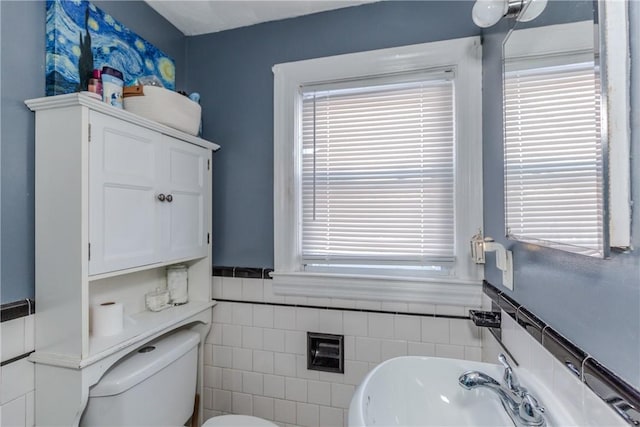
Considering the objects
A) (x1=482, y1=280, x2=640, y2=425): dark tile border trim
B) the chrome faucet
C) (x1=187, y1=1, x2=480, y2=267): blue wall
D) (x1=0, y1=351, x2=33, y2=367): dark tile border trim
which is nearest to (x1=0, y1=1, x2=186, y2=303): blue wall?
(x1=0, y1=351, x2=33, y2=367): dark tile border trim

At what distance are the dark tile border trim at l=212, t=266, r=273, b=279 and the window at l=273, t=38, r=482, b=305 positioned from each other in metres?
0.08

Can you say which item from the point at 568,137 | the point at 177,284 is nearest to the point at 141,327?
the point at 177,284

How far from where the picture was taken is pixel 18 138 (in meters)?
1.05

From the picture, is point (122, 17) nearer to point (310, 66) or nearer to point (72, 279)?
point (310, 66)

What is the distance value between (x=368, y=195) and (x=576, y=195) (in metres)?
0.97

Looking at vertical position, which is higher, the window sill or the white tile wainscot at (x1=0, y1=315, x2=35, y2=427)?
the window sill

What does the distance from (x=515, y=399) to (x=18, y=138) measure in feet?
5.38

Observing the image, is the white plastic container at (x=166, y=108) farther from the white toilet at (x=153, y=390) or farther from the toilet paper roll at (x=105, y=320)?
the white toilet at (x=153, y=390)

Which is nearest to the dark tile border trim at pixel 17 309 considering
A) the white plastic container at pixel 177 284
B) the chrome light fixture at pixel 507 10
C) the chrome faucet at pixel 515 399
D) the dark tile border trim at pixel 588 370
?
the white plastic container at pixel 177 284

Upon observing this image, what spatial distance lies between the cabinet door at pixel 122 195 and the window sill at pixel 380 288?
0.63 metres

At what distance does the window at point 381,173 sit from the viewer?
1.42 metres

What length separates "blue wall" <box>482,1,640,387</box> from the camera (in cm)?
48

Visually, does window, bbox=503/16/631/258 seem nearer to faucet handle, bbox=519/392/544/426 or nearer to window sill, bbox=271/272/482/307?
faucet handle, bbox=519/392/544/426

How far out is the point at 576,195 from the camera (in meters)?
0.63
